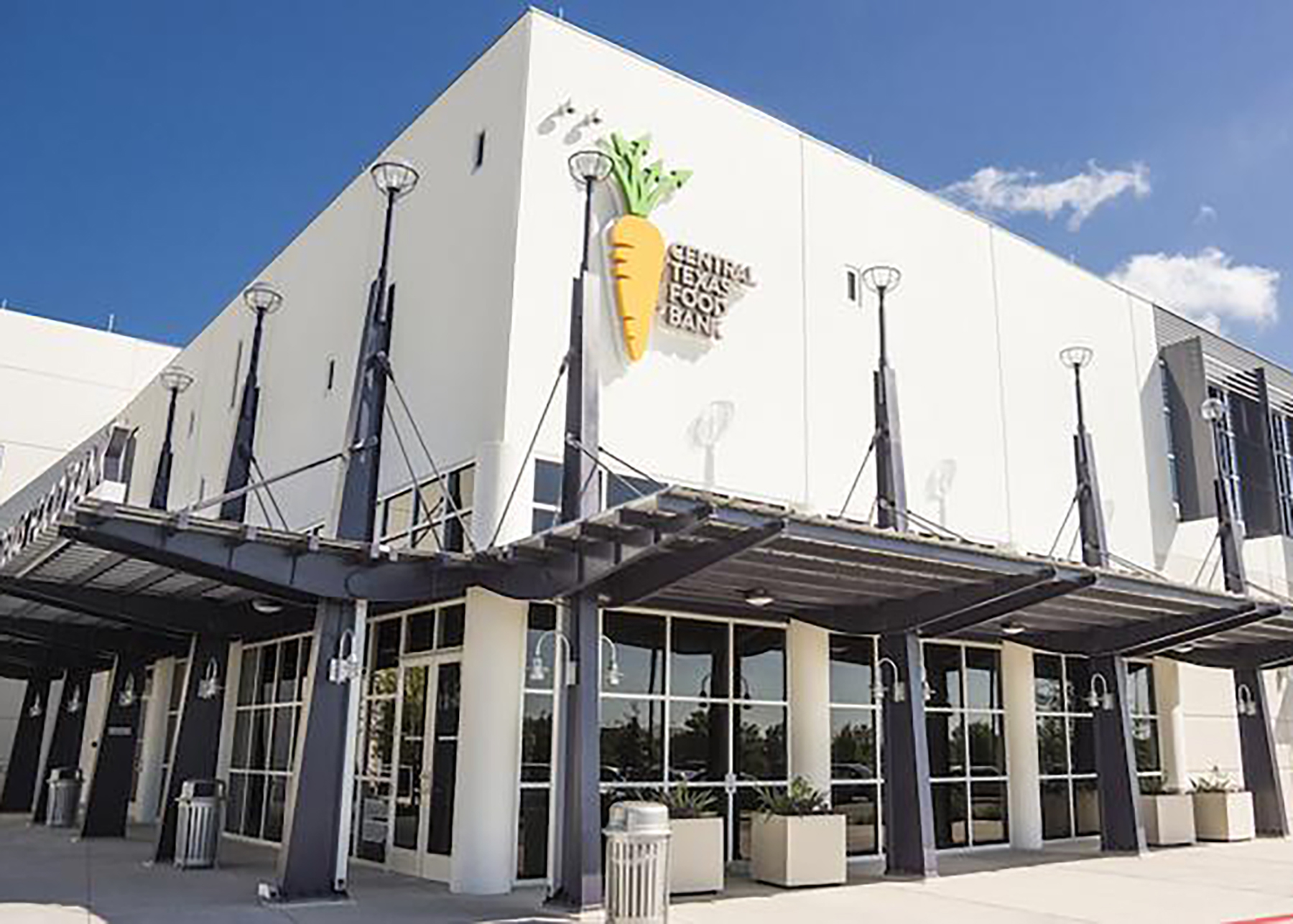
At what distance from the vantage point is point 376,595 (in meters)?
12.2

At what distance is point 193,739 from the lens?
49.6 ft

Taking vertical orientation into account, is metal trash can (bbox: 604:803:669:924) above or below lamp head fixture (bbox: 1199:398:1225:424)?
below

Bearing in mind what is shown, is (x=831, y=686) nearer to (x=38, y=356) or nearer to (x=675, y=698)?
(x=675, y=698)

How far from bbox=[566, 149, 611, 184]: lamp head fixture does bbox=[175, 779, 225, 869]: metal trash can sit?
356 inches

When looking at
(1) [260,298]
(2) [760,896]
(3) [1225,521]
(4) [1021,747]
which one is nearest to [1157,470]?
(3) [1225,521]

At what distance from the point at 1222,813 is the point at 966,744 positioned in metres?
5.01

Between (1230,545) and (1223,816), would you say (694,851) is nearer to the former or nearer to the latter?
(1223,816)

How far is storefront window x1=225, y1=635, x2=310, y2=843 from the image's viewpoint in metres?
17.1

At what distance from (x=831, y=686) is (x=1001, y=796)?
410 centimetres

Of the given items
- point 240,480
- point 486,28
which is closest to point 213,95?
point 486,28

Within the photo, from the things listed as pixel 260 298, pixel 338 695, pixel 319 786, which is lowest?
pixel 319 786

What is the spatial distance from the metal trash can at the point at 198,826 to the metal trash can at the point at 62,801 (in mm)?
8187

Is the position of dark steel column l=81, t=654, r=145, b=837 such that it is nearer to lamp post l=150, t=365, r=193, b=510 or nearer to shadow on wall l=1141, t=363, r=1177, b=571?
lamp post l=150, t=365, r=193, b=510

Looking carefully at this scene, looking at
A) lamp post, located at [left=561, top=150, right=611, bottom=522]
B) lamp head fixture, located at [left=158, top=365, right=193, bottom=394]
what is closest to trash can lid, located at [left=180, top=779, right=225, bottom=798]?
lamp post, located at [left=561, top=150, right=611, bottom=522]
